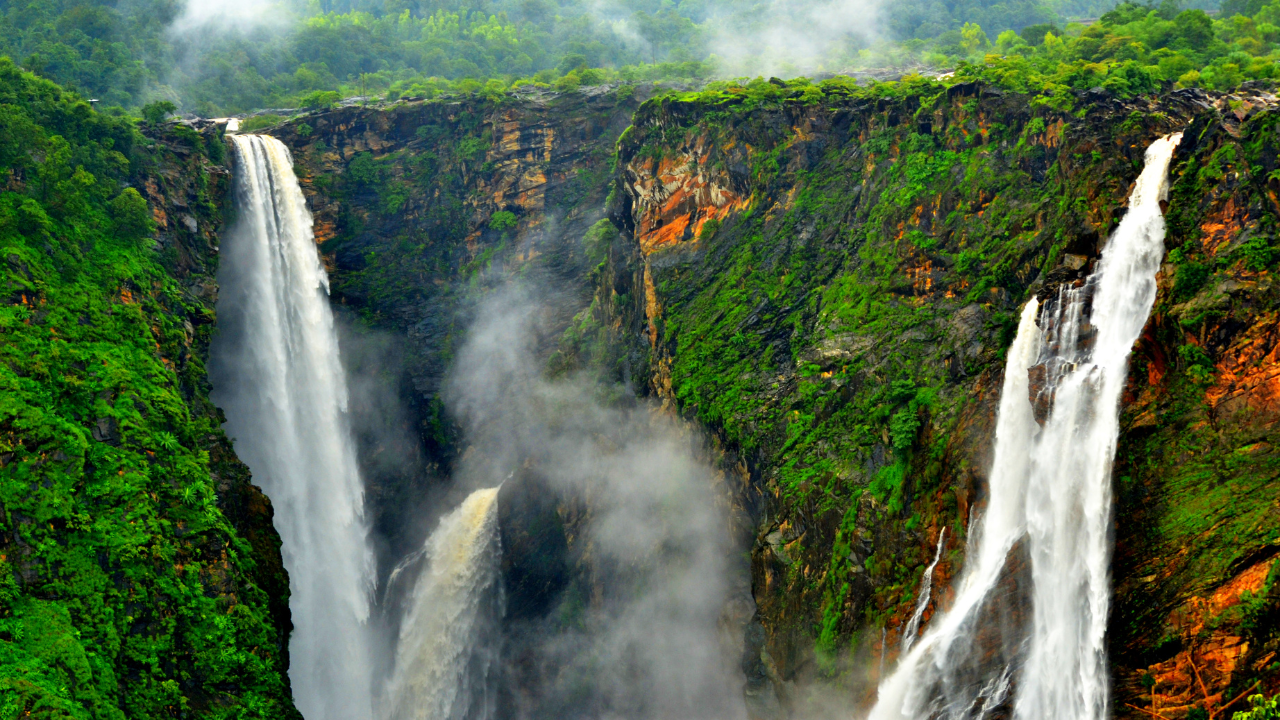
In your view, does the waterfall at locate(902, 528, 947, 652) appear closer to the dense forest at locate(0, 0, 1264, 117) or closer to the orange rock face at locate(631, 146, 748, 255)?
the dense forest at locate(0, 0, 1264, 117)

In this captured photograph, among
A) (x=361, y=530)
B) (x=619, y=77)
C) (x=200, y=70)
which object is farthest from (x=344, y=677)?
(x=200, y=70)

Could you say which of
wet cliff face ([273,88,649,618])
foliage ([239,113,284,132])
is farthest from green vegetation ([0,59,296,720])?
foliage ([239,113,284,132])

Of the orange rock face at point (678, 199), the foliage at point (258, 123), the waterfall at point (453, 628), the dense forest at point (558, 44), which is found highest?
the dense forest at point (558, 44)

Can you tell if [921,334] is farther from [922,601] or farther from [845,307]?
[922,601]

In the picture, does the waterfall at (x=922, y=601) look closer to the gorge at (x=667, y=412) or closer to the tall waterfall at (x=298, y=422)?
the gorge at (x=667, y=412)

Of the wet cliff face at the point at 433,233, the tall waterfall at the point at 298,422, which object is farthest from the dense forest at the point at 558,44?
the tall waterfall at the point at 298,422

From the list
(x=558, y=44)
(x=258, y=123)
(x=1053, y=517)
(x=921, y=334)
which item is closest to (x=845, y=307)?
(x=921, y=334)
